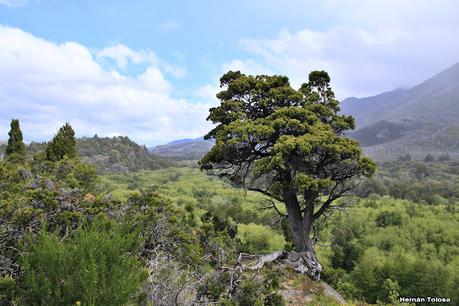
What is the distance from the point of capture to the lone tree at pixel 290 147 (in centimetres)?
1125

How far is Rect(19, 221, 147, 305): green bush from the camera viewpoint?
15.2 feet

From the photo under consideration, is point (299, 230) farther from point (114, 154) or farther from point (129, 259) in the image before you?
point (114, 154)

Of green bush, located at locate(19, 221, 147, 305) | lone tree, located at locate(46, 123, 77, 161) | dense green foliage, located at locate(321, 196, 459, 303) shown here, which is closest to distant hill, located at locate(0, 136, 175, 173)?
lone tree, located at locate(46, 123, 77, 161)

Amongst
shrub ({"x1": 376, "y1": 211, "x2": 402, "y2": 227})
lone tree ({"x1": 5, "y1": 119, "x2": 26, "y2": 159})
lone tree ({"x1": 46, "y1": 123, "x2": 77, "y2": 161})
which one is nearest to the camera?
lone tree ({"x1": 46, "y1": 123, "x2": 77, "y2": 161})

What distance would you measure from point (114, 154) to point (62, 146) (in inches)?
2468

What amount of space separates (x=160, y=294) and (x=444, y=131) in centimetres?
17780

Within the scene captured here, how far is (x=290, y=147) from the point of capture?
10.7 m

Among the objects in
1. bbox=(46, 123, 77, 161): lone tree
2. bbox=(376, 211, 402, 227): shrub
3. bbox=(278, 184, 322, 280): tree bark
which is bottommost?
bbox=(376, 211, 402, 227): shrub

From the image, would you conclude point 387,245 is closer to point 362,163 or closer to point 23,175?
point 362,163

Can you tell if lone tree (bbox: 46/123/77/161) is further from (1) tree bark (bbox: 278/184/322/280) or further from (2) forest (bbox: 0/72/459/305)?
(1) tree bark (bbox: 278/184/322/280)

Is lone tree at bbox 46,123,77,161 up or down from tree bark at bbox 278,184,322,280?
up

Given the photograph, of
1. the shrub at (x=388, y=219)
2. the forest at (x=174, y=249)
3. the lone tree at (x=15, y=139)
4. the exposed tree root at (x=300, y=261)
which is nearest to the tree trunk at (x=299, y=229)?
the exposed tree root at (x=300, y=261)

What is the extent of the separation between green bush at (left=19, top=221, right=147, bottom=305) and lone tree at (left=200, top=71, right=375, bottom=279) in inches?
244

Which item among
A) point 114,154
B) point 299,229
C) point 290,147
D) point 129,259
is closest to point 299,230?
point 299,229
